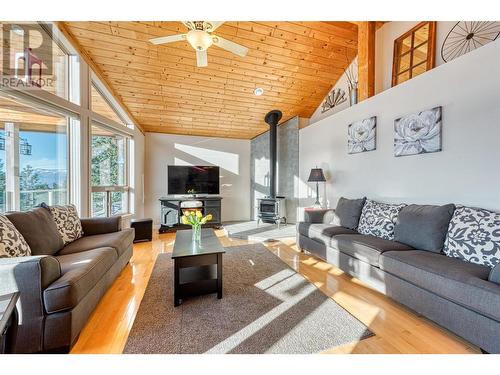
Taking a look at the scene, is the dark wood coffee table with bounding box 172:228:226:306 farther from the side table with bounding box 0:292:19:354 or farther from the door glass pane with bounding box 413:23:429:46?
the door glass pane with bounding box 413:23:429:46

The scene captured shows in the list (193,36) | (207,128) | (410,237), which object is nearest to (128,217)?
(207,128)

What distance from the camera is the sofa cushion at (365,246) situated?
7.18 ft

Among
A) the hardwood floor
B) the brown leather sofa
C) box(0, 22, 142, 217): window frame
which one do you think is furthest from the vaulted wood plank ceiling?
the hardwood floor

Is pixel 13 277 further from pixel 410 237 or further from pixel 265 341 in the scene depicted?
pixel 410 237

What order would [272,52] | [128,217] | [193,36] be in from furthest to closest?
[128,217] < [272,52] < [193,36]

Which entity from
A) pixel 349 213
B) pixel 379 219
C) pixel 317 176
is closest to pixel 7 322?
pixel 379 219

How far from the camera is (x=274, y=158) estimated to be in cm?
539

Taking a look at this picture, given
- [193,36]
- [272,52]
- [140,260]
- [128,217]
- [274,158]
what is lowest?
[140,260]

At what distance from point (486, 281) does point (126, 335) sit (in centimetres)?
254

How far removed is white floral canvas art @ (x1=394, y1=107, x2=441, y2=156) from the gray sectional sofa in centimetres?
76

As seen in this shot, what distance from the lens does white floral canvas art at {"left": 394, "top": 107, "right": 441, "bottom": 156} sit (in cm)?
248

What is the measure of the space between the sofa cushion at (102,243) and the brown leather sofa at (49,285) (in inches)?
3.4

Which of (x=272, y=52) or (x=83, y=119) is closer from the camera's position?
(x=83, y=119)

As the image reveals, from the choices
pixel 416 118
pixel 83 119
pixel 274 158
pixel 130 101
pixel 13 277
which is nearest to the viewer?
pixel 13 277
